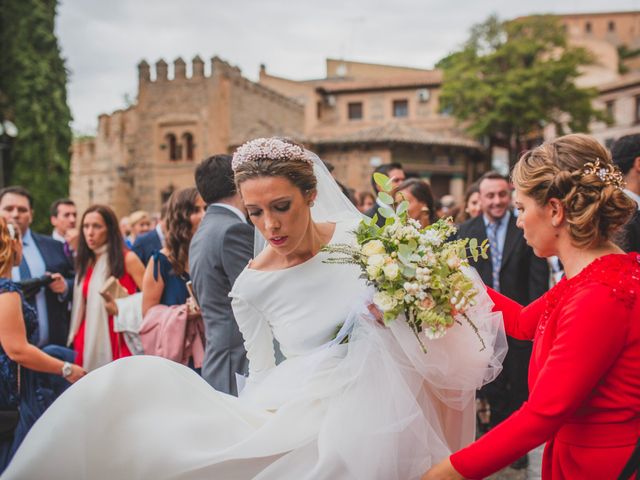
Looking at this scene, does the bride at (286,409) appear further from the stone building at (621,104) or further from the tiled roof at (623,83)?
the tiled roof at (623,83)

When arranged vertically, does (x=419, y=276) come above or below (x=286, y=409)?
above

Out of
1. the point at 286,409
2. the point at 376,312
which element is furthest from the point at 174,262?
the point at 376,312

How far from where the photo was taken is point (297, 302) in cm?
278

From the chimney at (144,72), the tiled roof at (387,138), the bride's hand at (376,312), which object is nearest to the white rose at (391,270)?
the bride's hand at (376,312)

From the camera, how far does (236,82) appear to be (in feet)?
109

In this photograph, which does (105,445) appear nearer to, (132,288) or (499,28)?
(132,288)

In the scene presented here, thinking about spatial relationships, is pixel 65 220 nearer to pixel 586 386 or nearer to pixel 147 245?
pixel 147 245

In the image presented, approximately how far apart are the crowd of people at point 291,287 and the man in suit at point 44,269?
0.02 m

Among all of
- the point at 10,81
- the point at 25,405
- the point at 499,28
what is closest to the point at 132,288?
the point at 25,405

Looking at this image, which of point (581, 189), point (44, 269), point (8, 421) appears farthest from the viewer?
point (44, 269)

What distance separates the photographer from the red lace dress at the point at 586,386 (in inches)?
72.1

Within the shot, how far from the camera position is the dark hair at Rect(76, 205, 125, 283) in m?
5.74

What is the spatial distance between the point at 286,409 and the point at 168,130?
33907 mm

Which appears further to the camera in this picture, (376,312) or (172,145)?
(172,145)
